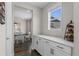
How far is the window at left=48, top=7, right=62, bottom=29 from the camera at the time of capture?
3.28 m

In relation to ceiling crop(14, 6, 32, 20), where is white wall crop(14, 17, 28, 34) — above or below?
below

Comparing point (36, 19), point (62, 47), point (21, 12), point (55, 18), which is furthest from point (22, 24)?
point (62, 47)

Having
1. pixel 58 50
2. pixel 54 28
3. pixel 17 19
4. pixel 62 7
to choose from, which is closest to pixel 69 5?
pixel 62 7

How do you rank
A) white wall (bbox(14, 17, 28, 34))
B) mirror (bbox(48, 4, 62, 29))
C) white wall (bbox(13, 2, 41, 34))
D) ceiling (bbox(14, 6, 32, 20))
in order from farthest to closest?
white wall (bbox(14, 17, 28, 34)) < ceiling (bbox(14, 6, 32, 20)) < white wall (bbox(13, 2, 41, 34)) < mirror (bbox(48, 4, 62, 29))

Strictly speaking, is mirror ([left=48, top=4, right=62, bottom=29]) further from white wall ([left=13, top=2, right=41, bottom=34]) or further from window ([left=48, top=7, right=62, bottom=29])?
white wall ([left=13, top=2, right=41, bottom=34])

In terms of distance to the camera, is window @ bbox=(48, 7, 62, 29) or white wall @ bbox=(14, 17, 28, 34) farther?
white wall @ bbox=(14, 17, 28, 34)

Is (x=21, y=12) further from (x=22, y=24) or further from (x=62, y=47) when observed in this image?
(x=62, y=47)

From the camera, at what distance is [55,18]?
357 cm

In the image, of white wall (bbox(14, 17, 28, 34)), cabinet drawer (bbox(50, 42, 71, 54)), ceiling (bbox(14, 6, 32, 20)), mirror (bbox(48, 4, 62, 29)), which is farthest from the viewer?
white wall (bbox(14, 17, 28, 34))

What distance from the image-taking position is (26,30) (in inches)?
415

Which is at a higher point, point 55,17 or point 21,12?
point 21,12

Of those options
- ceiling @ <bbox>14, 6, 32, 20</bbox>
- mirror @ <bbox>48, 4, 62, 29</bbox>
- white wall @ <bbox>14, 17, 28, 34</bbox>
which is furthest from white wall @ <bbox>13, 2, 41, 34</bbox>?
white wall @ <bbox>14, 17, 28, 34</bbox>

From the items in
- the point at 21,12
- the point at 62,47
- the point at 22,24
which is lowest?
the point at 62,47

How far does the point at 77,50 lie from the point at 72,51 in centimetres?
21
